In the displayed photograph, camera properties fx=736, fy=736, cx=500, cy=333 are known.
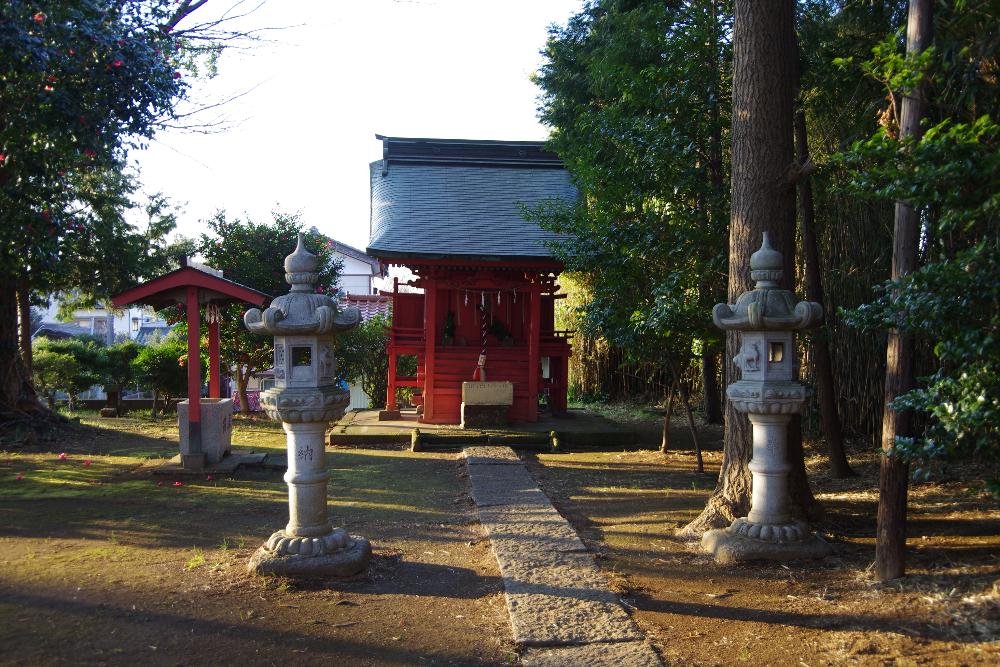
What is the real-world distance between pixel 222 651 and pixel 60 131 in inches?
247

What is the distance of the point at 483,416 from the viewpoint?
1289 centimetres

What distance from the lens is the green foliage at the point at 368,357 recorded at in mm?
17453

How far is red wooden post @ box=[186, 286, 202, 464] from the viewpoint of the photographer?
912 cm

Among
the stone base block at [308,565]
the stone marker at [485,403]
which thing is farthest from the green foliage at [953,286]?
the stone marker at [485,403]

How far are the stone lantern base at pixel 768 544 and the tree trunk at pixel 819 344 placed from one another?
312cm

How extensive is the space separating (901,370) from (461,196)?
11.3m

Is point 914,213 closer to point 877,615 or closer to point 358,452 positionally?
point 877,615

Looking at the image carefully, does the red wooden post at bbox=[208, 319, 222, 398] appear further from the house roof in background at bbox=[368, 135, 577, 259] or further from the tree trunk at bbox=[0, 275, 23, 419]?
the tree trunk at bbox=[0, 275, 23, 419]

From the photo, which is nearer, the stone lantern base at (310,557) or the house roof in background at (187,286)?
the stone lantern base at (310,557)

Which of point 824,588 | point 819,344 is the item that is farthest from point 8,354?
point 824,588

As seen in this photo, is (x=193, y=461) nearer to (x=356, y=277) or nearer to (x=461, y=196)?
(x=461, y=196)

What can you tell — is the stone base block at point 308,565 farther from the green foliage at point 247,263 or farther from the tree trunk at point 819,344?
the green foliage at point 247,263

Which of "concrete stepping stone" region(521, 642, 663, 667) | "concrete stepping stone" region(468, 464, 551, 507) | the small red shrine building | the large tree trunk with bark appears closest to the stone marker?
the small red shrine building

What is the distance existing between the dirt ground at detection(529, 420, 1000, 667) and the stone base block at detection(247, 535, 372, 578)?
1.86 metres
